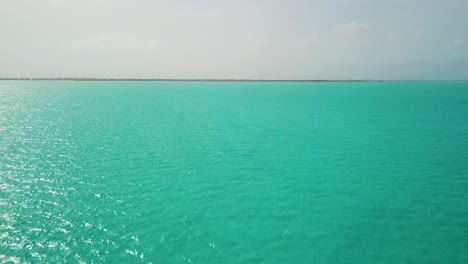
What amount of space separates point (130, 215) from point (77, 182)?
34.9 ft

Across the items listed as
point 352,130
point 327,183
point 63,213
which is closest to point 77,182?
point 63,213

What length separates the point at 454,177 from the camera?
3120 centimetres

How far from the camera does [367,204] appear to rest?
24.8m

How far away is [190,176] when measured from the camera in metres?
30.9

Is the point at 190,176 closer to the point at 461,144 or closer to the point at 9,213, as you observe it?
the point at 9,213

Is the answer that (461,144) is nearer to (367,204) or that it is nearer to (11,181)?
(367,204)

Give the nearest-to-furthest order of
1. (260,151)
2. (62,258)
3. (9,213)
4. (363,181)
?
1. (62,258)
2. (9,213)
3. (363,181)
4. (260,151)

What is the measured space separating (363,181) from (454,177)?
38.8ft

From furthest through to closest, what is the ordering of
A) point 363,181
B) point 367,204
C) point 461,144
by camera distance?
point 461,144
point 363,181
point 367,204

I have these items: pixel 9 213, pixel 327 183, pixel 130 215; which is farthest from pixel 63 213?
pixel 327 183

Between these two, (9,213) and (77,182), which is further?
(77,182)

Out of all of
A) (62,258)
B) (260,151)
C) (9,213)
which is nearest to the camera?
(62,258)

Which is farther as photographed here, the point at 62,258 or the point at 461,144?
the point at 461,144

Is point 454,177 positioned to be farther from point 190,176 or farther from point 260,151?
point 190,176
